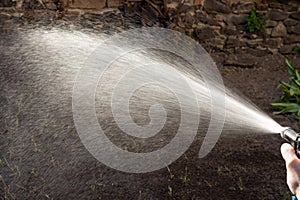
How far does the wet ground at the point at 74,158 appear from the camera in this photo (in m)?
3.88

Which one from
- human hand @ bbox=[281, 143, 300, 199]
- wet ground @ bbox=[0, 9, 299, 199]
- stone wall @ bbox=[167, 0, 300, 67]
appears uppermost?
human hand @ bbox=[281, 143, 300, 199]

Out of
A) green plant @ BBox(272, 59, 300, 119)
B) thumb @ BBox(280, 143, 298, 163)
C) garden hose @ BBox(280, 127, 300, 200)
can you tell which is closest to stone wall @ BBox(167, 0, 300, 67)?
green plant @ BBox(272, 59, 300, 119)

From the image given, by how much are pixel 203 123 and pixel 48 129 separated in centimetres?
161

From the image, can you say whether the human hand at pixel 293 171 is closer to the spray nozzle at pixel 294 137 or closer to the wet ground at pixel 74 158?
the spray nozzle at pixel 294 137

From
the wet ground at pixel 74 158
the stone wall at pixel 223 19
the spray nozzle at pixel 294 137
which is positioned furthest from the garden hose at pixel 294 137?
the stone wall at pixel 223 19

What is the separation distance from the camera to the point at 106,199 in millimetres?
3773

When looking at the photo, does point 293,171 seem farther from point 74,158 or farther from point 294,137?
point 74,158

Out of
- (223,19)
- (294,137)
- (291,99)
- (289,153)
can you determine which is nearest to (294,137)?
(294,137)

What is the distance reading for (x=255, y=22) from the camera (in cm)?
674

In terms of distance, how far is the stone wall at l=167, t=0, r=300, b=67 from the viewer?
6688mm

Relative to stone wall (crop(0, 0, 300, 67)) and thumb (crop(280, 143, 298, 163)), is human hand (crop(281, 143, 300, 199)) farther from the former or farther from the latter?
stone wall (crop(0, 0, 300, 67))

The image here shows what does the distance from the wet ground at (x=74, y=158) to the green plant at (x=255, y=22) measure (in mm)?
991

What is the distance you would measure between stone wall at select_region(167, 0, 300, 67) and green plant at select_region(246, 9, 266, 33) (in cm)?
6

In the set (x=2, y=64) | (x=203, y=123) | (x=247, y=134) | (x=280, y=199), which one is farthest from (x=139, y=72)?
(x=280, y=199)
